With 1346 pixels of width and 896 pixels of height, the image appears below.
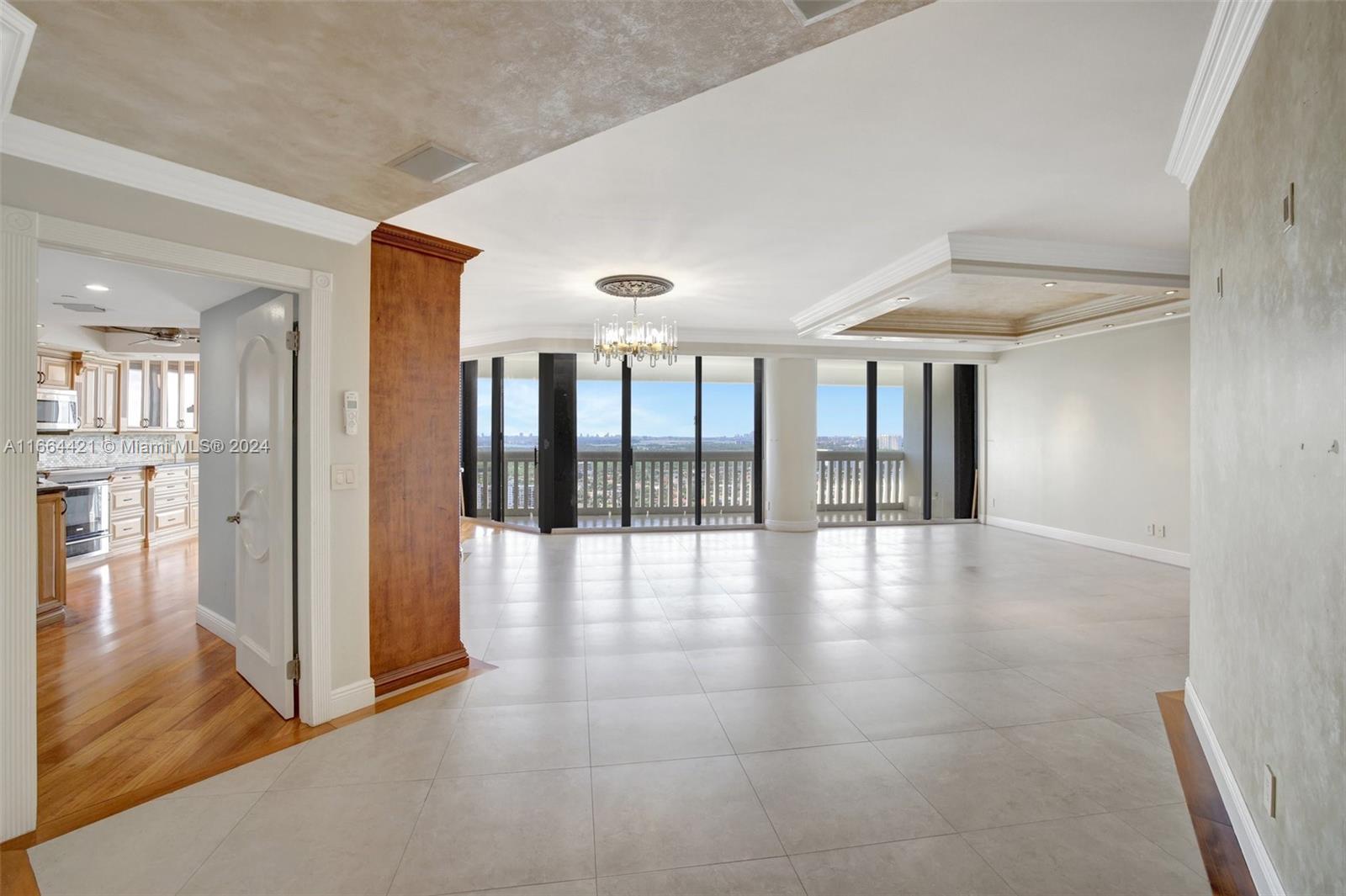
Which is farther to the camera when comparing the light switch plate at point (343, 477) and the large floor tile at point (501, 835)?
the light switch plate at point (343, 477)

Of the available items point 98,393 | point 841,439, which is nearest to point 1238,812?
point 841,439

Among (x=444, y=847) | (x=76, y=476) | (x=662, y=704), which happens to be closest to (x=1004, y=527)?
(x=662, y=704)

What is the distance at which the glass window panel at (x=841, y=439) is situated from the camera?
8938mm

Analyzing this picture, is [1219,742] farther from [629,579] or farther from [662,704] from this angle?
[629,579]

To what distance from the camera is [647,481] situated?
854 cm

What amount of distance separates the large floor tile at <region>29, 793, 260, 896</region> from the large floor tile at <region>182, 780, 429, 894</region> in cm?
7

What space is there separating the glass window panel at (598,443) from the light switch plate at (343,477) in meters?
5.07

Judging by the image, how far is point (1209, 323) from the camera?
2.41 meters

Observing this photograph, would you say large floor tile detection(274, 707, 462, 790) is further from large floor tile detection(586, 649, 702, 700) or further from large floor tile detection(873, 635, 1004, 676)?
large floor tile detection(873, 635, 1004, 676)

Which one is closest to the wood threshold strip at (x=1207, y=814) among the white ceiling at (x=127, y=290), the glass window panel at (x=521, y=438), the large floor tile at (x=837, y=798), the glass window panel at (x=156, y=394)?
the large floor tile at (x=837, y=798)

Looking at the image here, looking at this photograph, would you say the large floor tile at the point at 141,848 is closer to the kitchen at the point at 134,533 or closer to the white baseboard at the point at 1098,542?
the kitchen at the point at 134,533

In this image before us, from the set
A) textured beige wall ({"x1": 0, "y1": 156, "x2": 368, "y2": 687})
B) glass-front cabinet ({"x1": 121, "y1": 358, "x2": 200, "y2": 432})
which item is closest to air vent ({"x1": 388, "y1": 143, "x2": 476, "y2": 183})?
textured beige wall ({"x1": 0, "y1": 156, "x2": 368, "y2": 687})

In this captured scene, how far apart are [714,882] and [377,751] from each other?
156 cm

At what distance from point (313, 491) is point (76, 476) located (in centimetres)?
497
